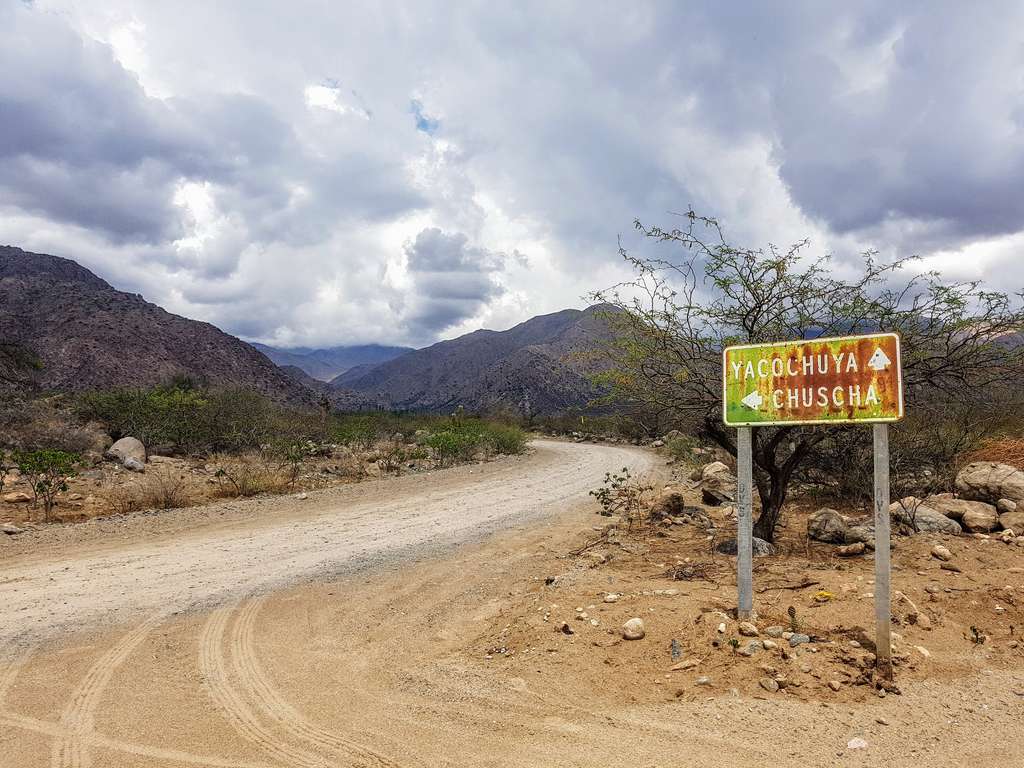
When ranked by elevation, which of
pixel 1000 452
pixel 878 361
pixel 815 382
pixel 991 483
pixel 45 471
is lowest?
pixel 45 471

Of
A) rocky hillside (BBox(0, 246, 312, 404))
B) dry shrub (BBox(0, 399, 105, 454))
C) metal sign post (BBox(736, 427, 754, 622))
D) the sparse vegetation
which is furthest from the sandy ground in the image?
rocky hillside (BBox(0, 246, 312, 404))

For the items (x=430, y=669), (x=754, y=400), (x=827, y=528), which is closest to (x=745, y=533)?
(x=754, y=400)

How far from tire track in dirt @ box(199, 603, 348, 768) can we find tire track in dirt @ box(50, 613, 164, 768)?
548 millimetres

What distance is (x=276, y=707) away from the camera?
404 cm

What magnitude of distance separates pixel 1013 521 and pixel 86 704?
9.69 m

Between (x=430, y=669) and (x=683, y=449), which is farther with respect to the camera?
(x=683, y=449)

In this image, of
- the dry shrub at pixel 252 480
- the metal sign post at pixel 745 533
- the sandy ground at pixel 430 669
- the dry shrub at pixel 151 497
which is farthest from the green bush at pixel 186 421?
the metal sign post at pixel 745 533

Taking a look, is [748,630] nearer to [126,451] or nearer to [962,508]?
[962,508]

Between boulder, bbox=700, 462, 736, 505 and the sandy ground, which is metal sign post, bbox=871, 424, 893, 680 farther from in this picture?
boulder, bbox=700, 462, 736, 505

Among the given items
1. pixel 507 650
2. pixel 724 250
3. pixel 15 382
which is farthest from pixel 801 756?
pixel 15 382

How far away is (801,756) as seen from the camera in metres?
3.31

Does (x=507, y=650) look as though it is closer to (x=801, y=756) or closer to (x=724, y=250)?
(x=801, y=756)

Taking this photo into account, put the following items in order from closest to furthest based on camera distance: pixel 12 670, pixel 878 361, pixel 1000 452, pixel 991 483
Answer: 1. pixel 878 361
2. pixel 12 670
3. pixel 991 483
4. pixel 1000 452

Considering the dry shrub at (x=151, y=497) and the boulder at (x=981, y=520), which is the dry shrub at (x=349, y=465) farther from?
the boulder at (x=981, y=520)
